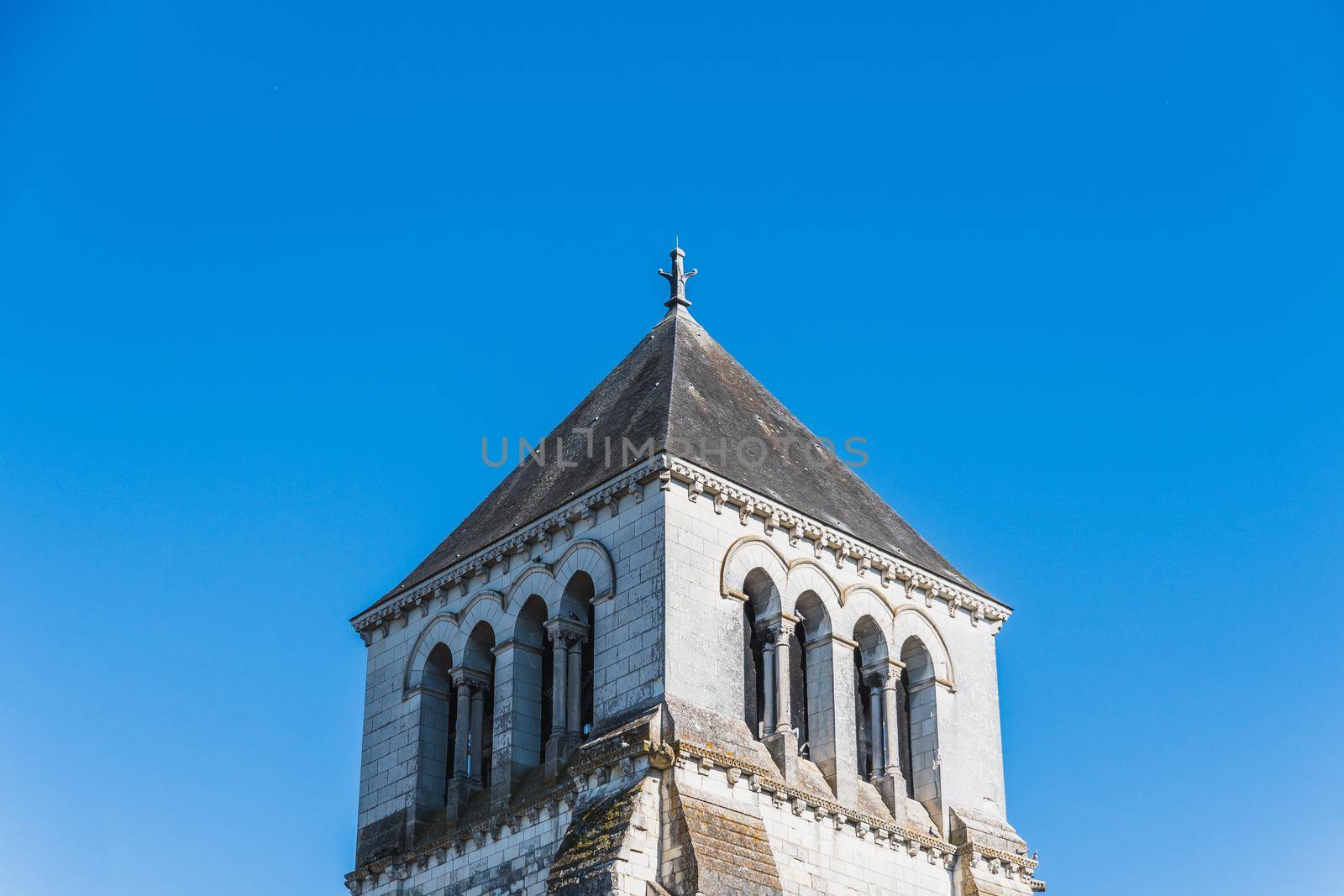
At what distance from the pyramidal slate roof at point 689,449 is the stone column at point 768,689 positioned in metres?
2.38

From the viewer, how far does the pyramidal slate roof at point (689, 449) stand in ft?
98.7

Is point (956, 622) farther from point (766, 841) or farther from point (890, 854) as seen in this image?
point (766, 841)

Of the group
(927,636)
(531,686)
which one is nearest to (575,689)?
(531,686)

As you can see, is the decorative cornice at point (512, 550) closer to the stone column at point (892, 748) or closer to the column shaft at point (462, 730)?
the column shaft at point (462, 730)

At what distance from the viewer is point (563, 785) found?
2716 centimetres

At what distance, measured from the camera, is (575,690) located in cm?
2878

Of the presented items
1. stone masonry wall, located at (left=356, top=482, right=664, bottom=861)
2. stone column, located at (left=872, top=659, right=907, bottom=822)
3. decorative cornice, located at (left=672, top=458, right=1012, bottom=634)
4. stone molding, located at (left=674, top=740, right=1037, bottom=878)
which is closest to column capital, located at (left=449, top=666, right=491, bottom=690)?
stone masonry wall, located at (left=356, top=482, right=664, bottom=861)

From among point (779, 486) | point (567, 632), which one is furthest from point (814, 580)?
point (567, 632)

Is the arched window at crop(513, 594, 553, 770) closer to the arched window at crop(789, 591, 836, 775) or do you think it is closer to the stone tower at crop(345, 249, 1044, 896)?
the stone tower at crop(345, 249, 1044, 896)

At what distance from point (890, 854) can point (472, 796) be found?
21.4 feet

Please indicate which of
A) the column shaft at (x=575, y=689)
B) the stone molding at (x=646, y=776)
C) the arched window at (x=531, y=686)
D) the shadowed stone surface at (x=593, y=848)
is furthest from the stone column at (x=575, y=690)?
the shadowed stone surface at (x=593, y=848)

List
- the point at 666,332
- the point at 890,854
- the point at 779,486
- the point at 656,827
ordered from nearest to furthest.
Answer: the point at 656,827
the point at 890,854
the point at 779,486
the point at 666,332

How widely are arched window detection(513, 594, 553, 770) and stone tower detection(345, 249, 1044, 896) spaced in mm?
39

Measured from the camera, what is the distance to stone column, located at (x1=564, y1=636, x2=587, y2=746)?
93.4 feet
